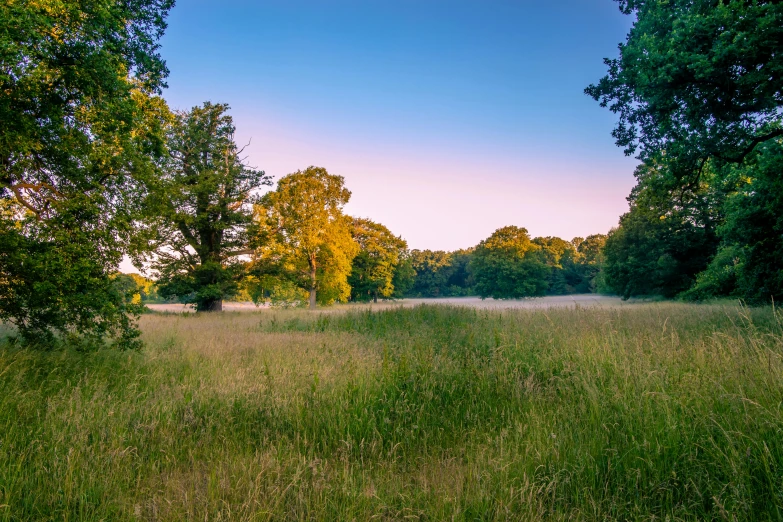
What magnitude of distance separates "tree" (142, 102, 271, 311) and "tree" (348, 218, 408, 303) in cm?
2290

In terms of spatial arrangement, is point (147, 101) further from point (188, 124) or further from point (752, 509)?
point (188, 124)

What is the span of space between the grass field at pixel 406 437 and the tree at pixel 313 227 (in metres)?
21.7

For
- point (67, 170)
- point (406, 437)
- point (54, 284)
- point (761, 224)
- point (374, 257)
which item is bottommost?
point (406, 437)

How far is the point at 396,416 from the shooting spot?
15.0 ft

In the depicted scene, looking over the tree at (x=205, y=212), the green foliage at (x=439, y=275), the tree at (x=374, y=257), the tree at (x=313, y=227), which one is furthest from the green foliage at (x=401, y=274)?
the tree at (x=205, y=212)

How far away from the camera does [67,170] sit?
6840 millimetres

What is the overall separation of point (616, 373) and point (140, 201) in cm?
921

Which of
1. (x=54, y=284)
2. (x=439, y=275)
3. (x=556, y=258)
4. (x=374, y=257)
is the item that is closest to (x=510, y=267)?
(x=374, y=257)

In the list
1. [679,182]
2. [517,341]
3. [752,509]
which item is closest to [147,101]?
[517,341]

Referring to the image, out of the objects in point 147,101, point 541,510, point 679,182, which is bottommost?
point 541,510

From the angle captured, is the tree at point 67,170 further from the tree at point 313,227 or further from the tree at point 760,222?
the tree at point 313,227

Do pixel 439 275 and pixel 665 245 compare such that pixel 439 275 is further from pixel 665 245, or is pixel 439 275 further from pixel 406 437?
pixel 406 437

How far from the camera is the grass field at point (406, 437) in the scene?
110 inches

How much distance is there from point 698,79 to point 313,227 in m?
25.3
